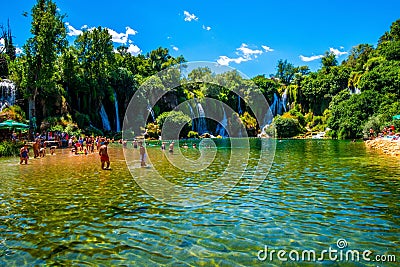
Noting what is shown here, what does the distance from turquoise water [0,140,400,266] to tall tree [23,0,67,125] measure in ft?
104

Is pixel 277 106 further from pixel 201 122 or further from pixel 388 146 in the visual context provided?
pixel 388 146

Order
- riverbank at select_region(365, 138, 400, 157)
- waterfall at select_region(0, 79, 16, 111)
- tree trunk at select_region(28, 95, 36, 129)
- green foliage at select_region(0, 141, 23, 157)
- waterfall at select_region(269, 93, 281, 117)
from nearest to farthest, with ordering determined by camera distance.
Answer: riverbank at select_region(365, 138, 400, 157), green foliage at select_region(0, 141, 23, 157), tree trunk at select_region(28, 95, 36, 129), waterfall at select_region(0, 79, 16, 111), waterfall at select_region(269, 93, 281, 117)

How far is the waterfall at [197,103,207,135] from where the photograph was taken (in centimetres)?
8340

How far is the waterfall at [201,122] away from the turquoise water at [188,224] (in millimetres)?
69202

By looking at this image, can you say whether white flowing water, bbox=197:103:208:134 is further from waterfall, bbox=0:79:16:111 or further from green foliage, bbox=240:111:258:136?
waterfall, bbox=0:79:16:111

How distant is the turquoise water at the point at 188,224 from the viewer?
650cm

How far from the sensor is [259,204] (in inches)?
419

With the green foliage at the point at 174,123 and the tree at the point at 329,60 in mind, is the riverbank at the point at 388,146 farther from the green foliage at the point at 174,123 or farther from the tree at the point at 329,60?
the tree at the point at 329,60

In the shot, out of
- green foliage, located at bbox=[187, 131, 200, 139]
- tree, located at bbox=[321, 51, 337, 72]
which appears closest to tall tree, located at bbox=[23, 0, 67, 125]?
green foliage, located at bbox=[187, 131, 200, 139]

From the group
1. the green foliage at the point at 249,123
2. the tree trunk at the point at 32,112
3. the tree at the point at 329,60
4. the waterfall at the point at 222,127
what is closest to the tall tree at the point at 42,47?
the tree trunk at the point at 32,112

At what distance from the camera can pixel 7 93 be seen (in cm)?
4422

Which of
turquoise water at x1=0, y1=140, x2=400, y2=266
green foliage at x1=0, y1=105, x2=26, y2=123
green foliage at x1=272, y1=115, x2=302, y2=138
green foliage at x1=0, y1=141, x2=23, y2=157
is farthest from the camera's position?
green foliage at x1=272, y1=115, x2=302, y2=138

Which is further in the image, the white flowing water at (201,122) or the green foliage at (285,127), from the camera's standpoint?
the white flowing water at (201,122)

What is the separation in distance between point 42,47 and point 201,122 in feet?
159
